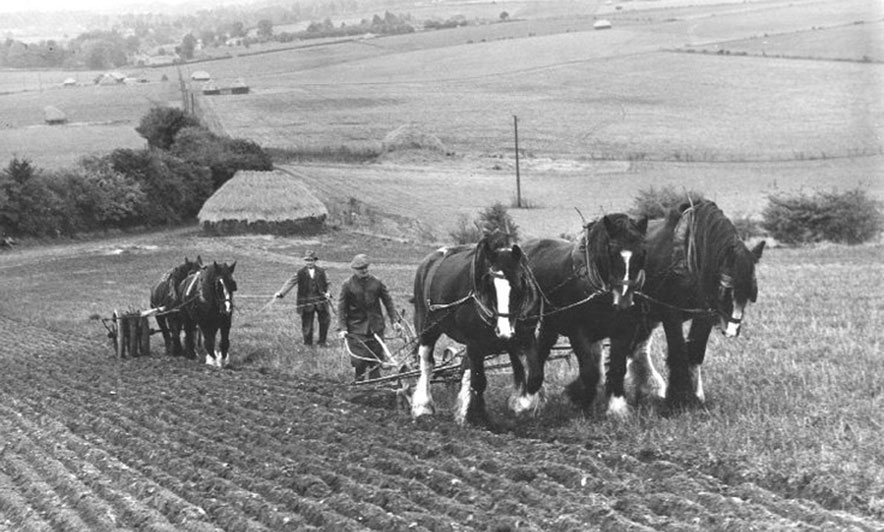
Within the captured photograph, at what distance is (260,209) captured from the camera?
161 feet

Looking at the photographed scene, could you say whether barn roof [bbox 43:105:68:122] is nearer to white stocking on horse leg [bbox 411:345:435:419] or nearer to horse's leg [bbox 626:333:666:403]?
white stocking on horse leg [bbox 411:345:435:419]

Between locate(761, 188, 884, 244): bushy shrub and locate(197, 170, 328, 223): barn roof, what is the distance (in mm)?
21093

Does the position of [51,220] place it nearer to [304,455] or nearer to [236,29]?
[304,455]

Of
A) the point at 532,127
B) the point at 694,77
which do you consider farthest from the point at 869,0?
the point at 532,127

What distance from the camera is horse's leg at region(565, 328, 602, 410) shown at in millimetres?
10406

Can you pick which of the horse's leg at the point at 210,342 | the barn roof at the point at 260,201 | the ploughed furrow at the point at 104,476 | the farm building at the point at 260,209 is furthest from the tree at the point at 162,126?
the ploughed furrow at the point at 104,476

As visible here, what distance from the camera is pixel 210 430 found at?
11711 millimetres

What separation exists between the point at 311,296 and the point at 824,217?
90.0ft

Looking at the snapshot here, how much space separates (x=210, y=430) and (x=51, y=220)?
3847 centimetres

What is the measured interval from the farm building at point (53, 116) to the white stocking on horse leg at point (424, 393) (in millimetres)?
66607

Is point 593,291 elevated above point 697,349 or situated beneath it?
elevated above

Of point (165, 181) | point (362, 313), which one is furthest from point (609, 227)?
point (165, 181)

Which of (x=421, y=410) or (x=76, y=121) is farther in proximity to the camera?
(x=76, y=121)

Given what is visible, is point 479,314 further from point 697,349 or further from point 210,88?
point 210,88
